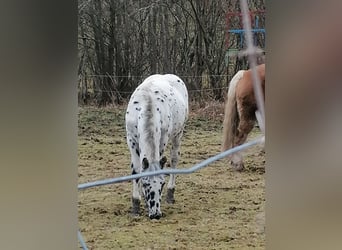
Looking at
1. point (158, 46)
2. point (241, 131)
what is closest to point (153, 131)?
point (158, 46)

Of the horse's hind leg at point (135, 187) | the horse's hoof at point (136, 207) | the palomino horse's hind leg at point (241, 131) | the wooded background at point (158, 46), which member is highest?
the wooded background at point (158, 46)

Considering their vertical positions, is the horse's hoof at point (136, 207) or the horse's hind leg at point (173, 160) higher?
the horse's hind leg at point (173, 160)

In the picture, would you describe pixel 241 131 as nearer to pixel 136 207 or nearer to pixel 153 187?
pixel 153 187

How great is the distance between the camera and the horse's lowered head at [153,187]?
51.5 inches

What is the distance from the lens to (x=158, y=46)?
4.27 feet

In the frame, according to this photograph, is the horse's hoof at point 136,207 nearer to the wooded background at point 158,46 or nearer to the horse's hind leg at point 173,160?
the horse's hind leg at point 173,160

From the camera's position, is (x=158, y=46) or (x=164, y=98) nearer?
(x=158, y=46)

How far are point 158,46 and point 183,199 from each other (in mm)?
474

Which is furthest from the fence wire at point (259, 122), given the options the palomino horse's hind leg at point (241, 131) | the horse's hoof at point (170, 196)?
the horse's hoof at point (170, 196)

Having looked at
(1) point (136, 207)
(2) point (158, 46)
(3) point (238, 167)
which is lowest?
(1) point (136, 207)

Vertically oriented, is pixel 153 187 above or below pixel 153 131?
below

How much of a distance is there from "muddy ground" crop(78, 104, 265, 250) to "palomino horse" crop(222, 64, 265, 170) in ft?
0.09

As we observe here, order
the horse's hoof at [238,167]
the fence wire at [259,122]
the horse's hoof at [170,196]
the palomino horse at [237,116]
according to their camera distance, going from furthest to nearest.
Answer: the horse's hoof at [170,196] < the horse's hoof at [238,167] < the palomino horse at [237,116] < the fence wire at [259,122]

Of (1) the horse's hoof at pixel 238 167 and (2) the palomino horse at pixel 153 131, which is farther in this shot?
(2) the palomino horse at pixel 153 131
